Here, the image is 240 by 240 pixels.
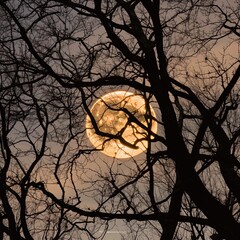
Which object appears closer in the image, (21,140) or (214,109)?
(214,109)

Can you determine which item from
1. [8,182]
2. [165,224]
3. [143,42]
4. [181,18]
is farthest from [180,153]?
[8,182]

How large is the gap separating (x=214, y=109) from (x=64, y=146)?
6094 millimetres

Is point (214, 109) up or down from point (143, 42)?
down

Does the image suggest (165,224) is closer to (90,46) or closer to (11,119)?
(90,46)

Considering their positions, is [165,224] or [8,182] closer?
[165,224]

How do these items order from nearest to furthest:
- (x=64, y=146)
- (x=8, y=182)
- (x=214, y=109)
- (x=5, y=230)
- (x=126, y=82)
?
(x=214, y=109), (x=126, y=82), (x=5, y=230), (x=8, y=182), (x=64, y=146)

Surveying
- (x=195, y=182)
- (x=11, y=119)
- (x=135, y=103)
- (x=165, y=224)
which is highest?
(x=11, y=119)

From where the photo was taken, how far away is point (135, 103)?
8.51 meters

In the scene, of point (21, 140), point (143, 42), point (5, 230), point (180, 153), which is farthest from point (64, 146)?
point (180, 153)

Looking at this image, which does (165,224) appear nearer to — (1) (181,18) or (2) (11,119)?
(1) (181,18)

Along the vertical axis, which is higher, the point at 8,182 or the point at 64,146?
the point at 64,146

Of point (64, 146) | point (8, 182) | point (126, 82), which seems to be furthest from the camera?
point (64, 146)

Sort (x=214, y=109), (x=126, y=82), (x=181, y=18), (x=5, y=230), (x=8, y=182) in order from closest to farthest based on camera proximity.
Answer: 1. (x=214, y=109)
2. (x=126, y=82)
3. (x=181, y=18)
4. (x=5, y=230)
5. (x=8, y=182)

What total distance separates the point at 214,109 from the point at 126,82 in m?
1.51
